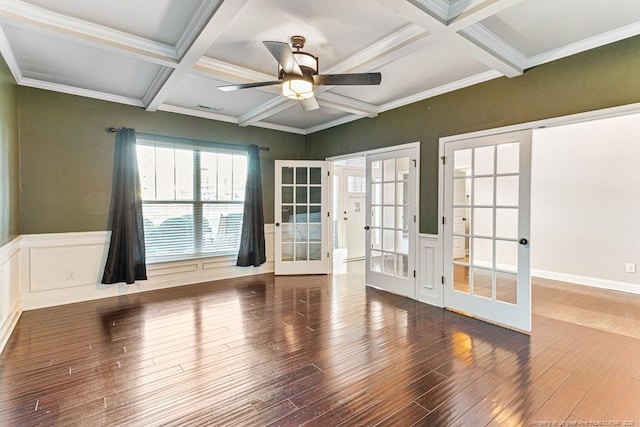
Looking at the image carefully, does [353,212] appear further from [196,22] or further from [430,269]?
[196,22]

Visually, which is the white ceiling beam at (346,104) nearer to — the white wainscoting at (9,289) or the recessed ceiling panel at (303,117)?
the recessed ceiling panel at (303,117)

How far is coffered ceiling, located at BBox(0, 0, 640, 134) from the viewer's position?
2297mm

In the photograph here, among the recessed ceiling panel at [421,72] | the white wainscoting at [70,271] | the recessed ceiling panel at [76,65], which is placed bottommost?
the white wainscoting at [70,271]

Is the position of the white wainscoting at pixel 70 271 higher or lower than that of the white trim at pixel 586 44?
lower

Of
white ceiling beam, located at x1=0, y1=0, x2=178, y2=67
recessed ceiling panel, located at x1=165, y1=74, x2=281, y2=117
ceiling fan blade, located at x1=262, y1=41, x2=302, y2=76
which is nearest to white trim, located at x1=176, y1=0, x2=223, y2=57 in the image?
white ceiling beam, located at x1=0, y1=0, x2=178, y2=67

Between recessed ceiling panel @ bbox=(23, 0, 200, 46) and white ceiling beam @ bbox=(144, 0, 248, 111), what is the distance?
10cm

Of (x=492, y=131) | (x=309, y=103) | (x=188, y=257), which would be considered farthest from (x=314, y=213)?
(x=492, y=131)

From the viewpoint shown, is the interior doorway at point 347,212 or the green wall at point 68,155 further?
the interior doorway at point 347,212

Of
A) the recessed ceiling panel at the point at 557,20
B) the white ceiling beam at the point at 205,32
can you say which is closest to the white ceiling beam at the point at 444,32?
the recessed ceiling panel at the point at 557,20

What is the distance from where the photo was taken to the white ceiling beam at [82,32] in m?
2.32

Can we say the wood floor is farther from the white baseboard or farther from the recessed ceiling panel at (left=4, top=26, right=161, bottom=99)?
the recessed ceiling panel at (left=4, top=26, right=161, bottom=99)

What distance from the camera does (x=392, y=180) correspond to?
4605 millimetres

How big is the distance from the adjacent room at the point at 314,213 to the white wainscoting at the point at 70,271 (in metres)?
0.02

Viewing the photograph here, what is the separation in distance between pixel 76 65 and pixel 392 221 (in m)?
4.18
